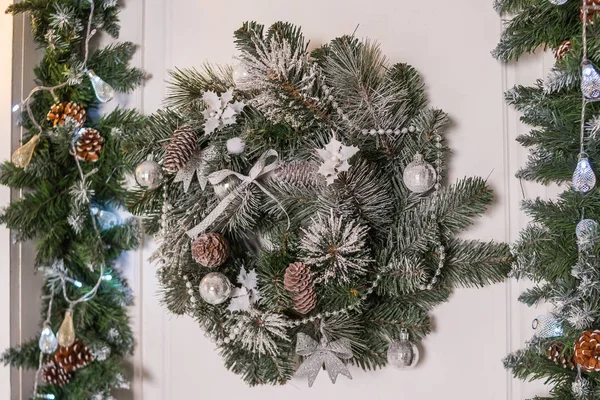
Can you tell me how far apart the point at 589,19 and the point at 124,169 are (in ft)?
3.24

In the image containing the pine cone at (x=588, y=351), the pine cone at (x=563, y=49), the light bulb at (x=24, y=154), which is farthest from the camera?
the light bulb at (x=24, y=154)

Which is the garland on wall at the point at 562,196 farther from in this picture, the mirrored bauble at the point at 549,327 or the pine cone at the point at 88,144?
the pine cone at the point at 88,144

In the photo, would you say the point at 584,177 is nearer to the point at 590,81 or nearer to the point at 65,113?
the point at 590,81

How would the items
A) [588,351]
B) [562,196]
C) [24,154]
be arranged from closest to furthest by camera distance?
1. [588,351]
2. [562,196]
3. [24,154]

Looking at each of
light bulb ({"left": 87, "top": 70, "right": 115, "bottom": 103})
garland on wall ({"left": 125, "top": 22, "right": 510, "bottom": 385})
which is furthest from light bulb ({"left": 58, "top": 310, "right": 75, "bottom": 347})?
light bulb ({"left": 87, "top": 70, "right": 115, "bottom": 103})

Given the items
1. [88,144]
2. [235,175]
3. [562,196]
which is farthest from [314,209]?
[88,144]

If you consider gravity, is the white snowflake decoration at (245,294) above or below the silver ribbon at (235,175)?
below

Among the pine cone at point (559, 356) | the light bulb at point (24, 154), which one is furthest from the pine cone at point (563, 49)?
the light bulb at point (24, 154)

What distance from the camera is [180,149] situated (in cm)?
104

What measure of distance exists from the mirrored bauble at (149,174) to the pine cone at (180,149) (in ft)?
0.15

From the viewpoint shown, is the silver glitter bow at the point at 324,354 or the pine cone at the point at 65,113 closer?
the silver glitter bow at the point at 324,354

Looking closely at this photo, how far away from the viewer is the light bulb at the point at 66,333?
124 cm

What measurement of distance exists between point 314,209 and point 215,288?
0.80 feet

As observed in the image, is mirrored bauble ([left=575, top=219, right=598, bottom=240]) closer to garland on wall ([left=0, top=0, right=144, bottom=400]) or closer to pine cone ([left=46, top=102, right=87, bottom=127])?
garland on wall ([left=0, top=0, right=144, bottom=400])
